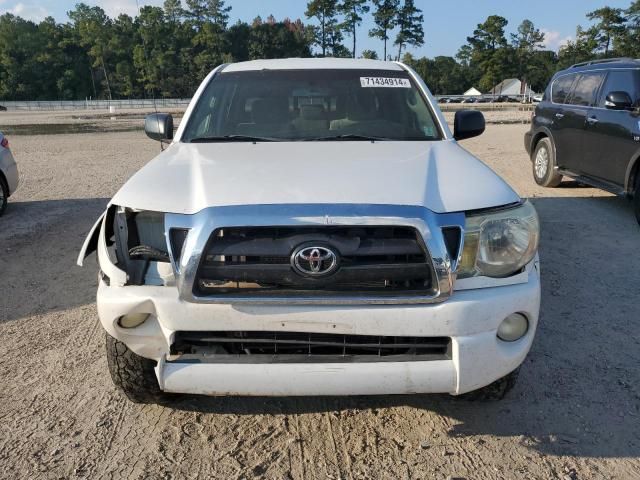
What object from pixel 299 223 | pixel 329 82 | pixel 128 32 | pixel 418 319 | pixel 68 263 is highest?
pixel 128 32

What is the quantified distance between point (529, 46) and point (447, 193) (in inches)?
4522

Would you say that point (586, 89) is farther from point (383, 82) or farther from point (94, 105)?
point (94, 105)

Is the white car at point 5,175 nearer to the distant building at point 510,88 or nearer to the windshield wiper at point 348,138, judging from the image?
the windshield wiper at point 348,138

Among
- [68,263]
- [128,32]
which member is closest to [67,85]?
[128,32]

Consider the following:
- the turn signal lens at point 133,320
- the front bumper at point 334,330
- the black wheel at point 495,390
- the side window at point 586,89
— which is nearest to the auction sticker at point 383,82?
the front bumper at point 334,330

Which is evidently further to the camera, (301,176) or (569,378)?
(569,378)

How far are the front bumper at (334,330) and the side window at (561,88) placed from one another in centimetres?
705

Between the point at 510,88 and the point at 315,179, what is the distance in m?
99.6

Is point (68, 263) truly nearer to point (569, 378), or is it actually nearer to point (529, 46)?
point (569, 378)

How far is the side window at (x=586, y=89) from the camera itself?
7391mm

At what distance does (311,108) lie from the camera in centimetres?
375

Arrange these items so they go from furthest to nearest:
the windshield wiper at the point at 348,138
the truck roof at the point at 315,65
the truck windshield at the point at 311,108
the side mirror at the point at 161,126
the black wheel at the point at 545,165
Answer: the black wheel at the point at 545,165 → the truck roof at the point at 315,65 → the side mirror at the point at 161,126 → the truck windshield at the point at 311,108 → the windshield wiper at the point at 348,138

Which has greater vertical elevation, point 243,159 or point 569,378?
point 243,159

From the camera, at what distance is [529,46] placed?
103 meters
